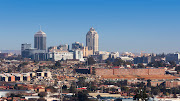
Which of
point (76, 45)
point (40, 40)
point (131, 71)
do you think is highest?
point (40, 40)

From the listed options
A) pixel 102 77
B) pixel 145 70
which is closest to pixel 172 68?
pixel 145 70

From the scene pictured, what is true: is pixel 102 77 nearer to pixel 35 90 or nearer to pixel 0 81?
pixel 0 81

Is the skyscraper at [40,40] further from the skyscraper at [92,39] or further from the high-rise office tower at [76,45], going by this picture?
the skyscraper at [92,39]

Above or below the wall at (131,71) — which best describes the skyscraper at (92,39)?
above

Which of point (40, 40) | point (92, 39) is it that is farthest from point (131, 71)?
point (92, 39)

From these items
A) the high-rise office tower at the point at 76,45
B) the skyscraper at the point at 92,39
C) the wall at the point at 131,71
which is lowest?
the wall at the point at 131,71

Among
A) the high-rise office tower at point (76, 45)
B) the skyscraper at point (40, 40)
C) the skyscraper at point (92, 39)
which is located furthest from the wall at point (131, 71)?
the skyscraper at point (92, 39)

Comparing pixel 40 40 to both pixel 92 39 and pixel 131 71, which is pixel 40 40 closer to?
pixel 92 39

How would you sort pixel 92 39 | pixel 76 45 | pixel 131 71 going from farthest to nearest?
pixel 92 39 → pixel 76 45 → pixel 131 71
